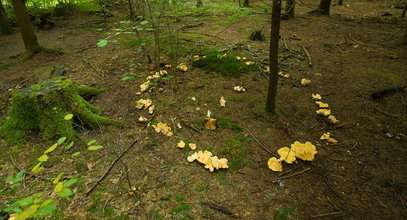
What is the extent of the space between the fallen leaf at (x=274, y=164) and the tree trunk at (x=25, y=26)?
8.59 m

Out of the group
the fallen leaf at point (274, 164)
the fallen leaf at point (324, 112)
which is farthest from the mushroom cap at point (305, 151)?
the fallen leaf at point (324, 112)

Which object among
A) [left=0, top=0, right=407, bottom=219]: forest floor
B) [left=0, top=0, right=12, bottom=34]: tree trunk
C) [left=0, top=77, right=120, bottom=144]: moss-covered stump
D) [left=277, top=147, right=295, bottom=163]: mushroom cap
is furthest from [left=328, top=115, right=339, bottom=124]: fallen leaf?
[left=0, top=0, right=12, bottom=34]: tree trunk

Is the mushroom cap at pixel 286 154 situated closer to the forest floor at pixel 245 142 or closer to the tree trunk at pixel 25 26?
the forest floor at pixel 245 142

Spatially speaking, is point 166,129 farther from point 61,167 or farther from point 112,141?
point 61,167

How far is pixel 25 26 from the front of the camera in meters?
6.97

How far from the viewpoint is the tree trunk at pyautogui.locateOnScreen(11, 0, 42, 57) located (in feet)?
22.4

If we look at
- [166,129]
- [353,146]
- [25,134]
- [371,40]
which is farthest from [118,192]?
[371,40]

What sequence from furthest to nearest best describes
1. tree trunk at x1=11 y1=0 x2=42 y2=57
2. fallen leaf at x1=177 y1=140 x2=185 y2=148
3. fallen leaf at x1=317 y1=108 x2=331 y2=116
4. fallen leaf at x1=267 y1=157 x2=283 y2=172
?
tree trunk at x1=11 y1=0 x2=42 y2=57, fallen leaf at x1=317 y1=108 x2=331 y2=116, fallen leaf at x1=177 y1=140 x2=185 y2=148, fallen leaf at x1=267 y1=157 x2=283 y2=172

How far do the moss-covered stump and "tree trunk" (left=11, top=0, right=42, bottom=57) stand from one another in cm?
501

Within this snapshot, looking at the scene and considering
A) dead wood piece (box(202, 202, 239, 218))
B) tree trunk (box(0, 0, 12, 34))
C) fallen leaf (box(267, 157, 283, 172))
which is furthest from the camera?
tree trunk (box(0, 0, 12, 34))

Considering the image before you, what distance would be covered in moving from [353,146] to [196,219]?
257cm

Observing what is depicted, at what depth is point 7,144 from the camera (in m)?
3.42

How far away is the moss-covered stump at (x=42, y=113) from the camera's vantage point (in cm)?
344

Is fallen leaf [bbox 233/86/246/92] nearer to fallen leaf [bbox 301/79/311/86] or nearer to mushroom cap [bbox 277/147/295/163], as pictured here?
fallen leaf [bbox 301/79/311/86]
